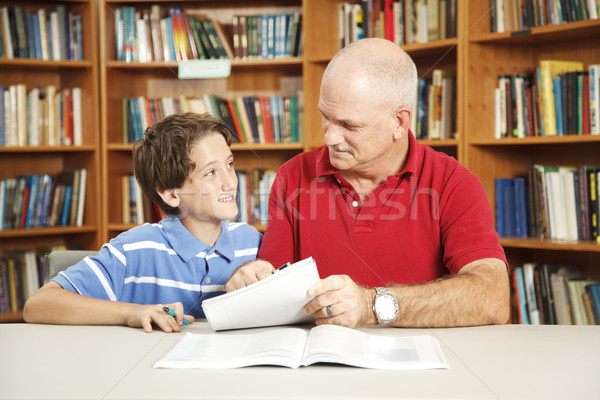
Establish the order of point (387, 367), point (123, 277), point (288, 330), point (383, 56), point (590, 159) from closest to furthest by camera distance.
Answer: point (387, 367), point (288, 330), point (123, 277), point (383, 56), point (590, 159)

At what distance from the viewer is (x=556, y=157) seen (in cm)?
272

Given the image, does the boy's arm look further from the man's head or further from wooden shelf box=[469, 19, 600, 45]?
wooden shelf box=[469, 19, 600, 45]

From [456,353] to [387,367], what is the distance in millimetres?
159

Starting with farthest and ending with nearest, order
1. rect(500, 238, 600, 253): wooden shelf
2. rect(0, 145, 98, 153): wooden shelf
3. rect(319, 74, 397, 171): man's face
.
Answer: rect(0, 145, 98, 153): wooden shelf → rect(500, 238, 600, 253): wooden shelf → rect(319, 74, 397, 171): man's face

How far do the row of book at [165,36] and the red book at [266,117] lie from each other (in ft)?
1.00

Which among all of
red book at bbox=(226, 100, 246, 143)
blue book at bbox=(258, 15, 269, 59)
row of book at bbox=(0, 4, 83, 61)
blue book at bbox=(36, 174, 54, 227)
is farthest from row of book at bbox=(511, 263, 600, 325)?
row of book at bbox=(0, 4, 83, 61)

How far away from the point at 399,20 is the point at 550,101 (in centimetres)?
78

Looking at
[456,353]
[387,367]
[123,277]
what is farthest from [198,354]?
[123,277]

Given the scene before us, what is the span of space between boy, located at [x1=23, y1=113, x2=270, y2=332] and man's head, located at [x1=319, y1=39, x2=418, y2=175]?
298mm

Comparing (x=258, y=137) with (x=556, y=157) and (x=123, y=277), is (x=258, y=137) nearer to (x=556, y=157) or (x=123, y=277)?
(x=556, y=157)

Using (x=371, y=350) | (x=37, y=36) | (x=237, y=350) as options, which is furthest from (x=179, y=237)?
(x=37, y=36)

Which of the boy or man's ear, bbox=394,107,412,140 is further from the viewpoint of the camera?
man's ear, bbox=394,107,412,140

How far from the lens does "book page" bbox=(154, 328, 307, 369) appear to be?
88 centimetres

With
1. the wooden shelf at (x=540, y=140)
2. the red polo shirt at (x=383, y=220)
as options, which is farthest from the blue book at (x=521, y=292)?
the red polo shirt at (x=383, y=220)
